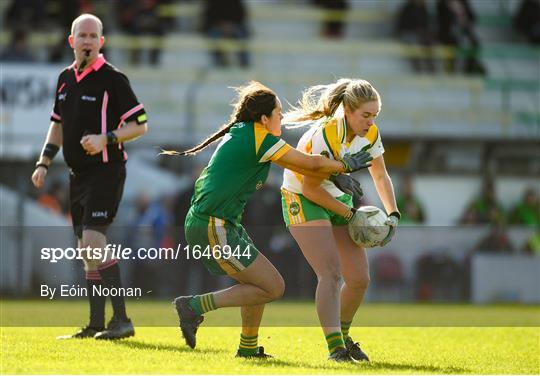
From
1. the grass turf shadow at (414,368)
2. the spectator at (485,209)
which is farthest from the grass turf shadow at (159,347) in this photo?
the spectator at (485,209)

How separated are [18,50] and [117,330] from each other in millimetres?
11500

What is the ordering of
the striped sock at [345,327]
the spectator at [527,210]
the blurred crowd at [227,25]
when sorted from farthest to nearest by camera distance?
the blurred crowd at [227,25], the spectator at [527,210], the striped sock at [345,327]

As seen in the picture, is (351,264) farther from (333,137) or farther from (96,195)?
(96,195)

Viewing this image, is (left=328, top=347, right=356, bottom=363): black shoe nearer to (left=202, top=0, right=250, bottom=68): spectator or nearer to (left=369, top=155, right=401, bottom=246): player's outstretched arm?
(left=369, top=155, right=401, bottom=246): player's outstretched arm

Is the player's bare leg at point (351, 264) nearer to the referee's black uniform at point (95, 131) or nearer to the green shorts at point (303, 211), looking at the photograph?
the green shorts at point (303, 211)

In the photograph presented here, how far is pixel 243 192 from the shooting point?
25.7 ft

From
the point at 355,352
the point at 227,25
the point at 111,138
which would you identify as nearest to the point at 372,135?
the point at 355,352

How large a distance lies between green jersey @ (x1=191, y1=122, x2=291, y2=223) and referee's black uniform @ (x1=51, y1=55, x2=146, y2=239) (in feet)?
5.14

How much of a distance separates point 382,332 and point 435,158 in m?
11.4

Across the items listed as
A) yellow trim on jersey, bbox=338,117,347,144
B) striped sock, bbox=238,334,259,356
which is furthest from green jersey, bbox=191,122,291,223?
striped sock, bbox=238,334,259,356

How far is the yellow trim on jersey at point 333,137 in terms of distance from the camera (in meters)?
A: 7.97

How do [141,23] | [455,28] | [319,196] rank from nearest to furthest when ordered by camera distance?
[319,196] < [141,23] < [455,28]

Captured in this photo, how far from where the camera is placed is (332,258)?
7824 millimetres

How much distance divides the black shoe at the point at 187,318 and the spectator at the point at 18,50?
12.2m
